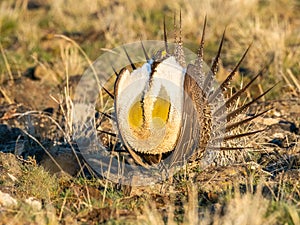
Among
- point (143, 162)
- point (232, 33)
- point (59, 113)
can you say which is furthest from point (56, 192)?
point (232, 33)

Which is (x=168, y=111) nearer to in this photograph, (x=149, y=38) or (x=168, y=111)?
(x=168, y=111)

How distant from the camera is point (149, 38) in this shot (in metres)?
6.64

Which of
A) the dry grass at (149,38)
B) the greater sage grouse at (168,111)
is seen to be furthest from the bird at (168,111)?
the dry grass at (149,38)

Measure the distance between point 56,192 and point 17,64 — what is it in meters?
3.06

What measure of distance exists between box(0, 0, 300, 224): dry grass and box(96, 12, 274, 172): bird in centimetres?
19

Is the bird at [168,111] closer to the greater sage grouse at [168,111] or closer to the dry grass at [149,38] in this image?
the greater sage grouse at [168,111]

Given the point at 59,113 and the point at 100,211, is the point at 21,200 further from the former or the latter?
the point at 59,113

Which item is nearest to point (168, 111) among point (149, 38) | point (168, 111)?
point (168, 111)

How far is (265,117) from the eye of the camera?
4594mm

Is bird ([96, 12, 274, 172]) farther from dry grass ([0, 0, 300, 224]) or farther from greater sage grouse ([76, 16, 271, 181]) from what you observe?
dry grass ([0, 0, 300, 224])

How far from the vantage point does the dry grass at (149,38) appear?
111 inches

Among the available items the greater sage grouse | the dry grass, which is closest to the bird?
the greater sage grouse

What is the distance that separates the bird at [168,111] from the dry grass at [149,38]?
0.19m

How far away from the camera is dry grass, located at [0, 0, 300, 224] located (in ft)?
9.26
